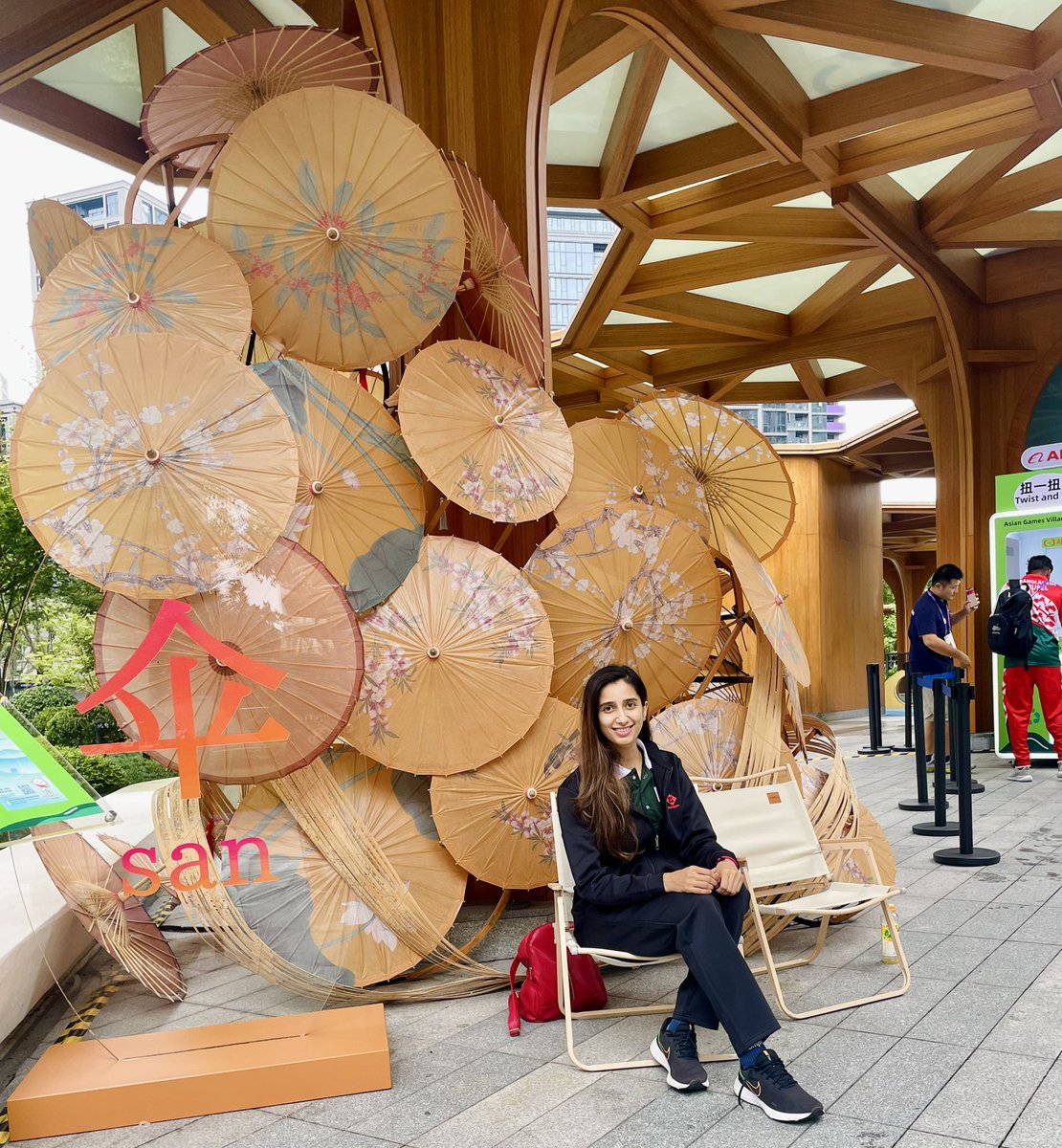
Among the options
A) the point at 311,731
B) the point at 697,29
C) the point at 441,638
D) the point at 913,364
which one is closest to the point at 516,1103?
the point at 311,731

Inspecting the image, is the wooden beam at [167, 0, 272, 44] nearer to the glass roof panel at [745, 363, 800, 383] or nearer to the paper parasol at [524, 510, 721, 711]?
the paper parasol at [524, 510, 721, 711]

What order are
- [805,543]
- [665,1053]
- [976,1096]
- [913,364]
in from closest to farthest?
[976,1096]
[665,1053]
[913,364]
[805,543]

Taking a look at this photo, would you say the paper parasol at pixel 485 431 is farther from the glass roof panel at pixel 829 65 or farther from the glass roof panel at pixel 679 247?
the glass roof panel at pixel 679 247

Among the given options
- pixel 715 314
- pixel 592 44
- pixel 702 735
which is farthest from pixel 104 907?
pixel 715 314

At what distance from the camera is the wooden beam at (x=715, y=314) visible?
9.89 m

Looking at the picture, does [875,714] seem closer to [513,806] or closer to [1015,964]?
[1015,964]

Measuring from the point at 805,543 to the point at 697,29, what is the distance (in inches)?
351

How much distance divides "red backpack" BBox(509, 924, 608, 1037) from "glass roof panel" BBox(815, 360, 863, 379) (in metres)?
10.4

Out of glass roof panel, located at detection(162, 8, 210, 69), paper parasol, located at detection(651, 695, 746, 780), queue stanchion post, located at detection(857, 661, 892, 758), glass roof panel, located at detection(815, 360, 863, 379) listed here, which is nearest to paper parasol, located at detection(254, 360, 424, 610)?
paper parasol, located at detection(651, 695, 746, 780)

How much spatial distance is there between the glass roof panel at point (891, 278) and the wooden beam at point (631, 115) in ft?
12.2

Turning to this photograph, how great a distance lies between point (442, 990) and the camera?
3.32 meters

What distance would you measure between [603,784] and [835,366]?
1077 cm

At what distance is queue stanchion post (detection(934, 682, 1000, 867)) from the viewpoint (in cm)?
485

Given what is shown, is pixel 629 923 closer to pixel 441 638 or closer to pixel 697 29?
pixel 441 638
